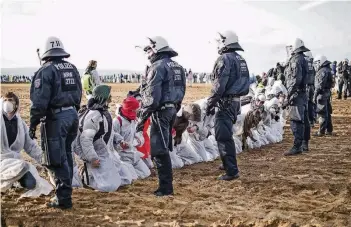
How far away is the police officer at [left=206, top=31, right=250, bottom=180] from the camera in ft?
25.7

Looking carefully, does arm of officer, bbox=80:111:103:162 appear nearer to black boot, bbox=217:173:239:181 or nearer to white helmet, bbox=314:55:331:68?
black boot, bbox=217:173:239:181

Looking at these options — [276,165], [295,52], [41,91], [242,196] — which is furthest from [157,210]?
[295,52]

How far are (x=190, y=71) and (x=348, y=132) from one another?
135 feet

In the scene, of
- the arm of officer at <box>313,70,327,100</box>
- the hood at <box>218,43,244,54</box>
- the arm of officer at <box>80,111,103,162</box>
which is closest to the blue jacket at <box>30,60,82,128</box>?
the arm of officer at <box>80,111,103,162</box>

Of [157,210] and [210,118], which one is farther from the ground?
[210,118]

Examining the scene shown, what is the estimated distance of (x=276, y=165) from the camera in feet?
31.0

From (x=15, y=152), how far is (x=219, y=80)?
3.22m

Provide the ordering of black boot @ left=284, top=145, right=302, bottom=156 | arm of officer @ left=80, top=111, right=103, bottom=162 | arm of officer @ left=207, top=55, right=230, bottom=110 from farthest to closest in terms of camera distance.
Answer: black boot @ left=284, top=145, right=302, bottom=156
arm of officer @ left=207, top=55, right=230, bottom=110
arm of officer @ left=80, top=111, right=103, bottom=162

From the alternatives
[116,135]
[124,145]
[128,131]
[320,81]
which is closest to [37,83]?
[116,135]

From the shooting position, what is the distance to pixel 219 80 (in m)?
7.80

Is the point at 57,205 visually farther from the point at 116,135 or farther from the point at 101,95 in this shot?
the point at 116,135

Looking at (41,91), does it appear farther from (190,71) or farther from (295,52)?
(190,71)

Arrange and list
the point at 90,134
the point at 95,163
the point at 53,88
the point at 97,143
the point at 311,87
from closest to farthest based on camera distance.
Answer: the point at 53,88 < the point at 90,134 < the point at 95,163 < the point at 97,143 < the point at 311,87

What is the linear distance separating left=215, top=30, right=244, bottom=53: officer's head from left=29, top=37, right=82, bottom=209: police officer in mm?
2918
